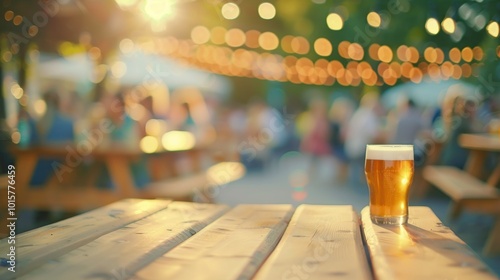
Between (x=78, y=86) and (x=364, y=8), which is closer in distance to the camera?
(x=364, y=8)

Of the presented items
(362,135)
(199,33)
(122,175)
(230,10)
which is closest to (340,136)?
(362,135)

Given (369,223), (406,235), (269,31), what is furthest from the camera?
(269,31)

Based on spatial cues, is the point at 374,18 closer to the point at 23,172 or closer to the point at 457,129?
the point at 457,129

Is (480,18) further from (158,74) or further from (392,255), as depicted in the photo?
(158,74)

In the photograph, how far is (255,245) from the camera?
4.73 ft

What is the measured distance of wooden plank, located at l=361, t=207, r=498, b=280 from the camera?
1183mm

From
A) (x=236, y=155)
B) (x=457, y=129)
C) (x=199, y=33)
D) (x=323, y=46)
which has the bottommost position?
(x=236, y=155)

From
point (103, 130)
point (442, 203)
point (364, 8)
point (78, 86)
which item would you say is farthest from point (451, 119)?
point (78, 86)

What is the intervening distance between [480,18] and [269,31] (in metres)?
7.07

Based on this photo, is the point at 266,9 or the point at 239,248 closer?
the point at 239,248

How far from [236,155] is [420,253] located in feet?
29.6

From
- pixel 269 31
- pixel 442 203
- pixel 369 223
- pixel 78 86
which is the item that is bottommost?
pixel 442 203

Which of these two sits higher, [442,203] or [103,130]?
[103,130]

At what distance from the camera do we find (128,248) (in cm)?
141
